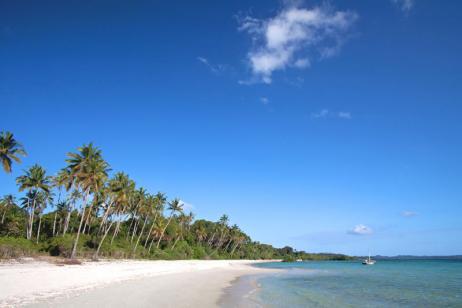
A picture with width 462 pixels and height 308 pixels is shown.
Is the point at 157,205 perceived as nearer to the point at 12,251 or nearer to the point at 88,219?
the point at 88,219

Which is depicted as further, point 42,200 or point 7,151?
point 42,200

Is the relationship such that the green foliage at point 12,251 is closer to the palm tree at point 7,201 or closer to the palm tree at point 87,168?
the palm tree at point 87,168

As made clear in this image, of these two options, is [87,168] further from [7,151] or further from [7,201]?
[7,201]

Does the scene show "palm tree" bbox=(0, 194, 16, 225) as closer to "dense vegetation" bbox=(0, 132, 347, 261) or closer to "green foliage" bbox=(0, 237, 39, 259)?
"dense vegetation" bbox=(0, 132, 347, 261)

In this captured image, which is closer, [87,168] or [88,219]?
[87,168]

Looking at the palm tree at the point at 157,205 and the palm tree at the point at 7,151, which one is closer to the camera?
the palm tree at the point at 7,151

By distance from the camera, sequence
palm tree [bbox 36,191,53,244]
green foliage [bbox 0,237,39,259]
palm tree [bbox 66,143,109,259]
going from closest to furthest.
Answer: green foliage [bbox 0,237,39,259], palm tree [bbox 66,143,109,259], palm tree [bbox 36,191,53,244]

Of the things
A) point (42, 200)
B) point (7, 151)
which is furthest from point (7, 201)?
point (7, 151)

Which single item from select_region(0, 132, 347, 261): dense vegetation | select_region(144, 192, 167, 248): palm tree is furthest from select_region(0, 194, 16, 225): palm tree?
select_region(144, 192, 167, 248): palm tree

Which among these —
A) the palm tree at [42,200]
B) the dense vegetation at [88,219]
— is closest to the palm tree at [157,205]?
the dense vegetation at [88,219]

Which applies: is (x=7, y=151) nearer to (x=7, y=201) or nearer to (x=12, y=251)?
(x=12, y=251)

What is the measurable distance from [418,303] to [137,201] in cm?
4887

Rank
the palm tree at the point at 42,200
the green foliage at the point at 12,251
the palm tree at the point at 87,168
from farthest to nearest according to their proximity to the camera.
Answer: the palm tree at the point at 42,200, the palm tree at the point at 87,168, the green foliage at the point at 12,251

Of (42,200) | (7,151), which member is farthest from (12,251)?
(42,200)
